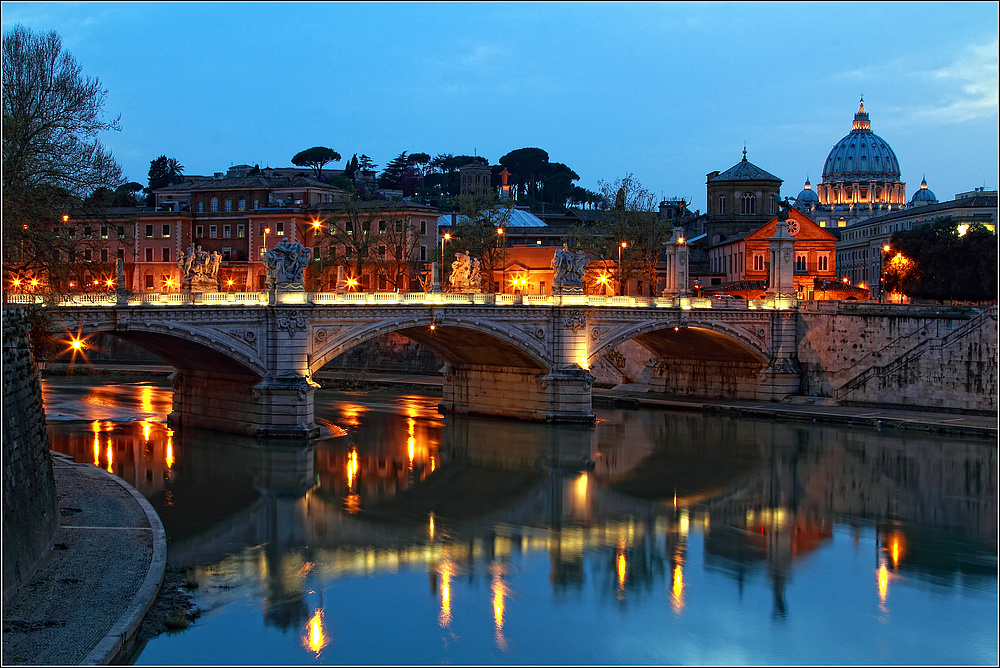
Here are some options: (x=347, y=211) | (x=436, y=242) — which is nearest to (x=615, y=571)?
(x=347, y=211)

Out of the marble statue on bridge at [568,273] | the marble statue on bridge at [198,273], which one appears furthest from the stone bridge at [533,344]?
the marble statue on bridge at [198,273]

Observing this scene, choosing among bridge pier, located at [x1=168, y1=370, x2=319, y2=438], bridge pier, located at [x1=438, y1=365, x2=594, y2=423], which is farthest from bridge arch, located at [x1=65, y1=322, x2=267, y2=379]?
bridge pier, located at [x1=438, y1=365, x2=594, y2=423]

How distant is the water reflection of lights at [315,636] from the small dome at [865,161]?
7195 inches

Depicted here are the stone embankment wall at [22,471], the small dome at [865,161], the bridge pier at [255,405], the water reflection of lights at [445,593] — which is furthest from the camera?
the small dome at [865,161]

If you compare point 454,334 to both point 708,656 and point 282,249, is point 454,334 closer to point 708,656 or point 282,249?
point 282,249

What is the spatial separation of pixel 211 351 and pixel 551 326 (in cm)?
1494

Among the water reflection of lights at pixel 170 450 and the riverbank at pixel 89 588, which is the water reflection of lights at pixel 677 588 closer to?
the riverbank at pixel 89 588

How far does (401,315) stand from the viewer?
149 feet

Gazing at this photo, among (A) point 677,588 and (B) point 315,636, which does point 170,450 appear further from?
(A) point 677,588

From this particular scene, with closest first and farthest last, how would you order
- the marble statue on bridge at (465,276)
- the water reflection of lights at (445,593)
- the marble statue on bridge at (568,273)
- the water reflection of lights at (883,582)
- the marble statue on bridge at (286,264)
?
the water reflection of lights at (445,593) → the water reflection of lights at (883,582) → the marble statue on bridge at (286,264) → the marble statue on bridge at (465,276) → the marble statue on bridge at (568,273)

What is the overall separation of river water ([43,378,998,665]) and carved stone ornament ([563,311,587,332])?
4.53 meters

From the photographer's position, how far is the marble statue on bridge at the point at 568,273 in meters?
50.2

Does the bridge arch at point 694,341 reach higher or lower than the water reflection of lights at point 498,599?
higher

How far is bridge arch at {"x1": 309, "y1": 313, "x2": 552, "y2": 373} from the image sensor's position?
43625mm
